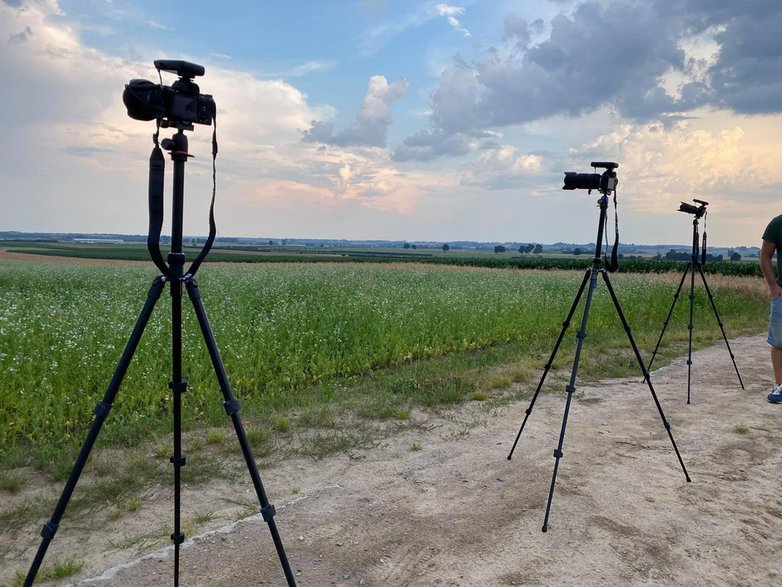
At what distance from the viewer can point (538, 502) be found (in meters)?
4.37

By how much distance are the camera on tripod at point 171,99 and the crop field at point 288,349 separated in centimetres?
371

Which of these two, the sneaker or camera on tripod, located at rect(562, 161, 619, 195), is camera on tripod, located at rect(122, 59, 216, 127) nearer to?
camera on tripod, located at rect(562, 161, 619, 195)

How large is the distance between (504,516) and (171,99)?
3674 mm

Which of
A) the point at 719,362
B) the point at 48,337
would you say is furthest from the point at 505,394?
the point at 48,337

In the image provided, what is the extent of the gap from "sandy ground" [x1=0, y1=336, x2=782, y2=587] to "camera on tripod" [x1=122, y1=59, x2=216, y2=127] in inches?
107

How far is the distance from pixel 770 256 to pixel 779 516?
3.98 m

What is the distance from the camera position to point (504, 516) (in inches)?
163

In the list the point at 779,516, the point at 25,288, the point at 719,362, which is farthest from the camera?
the point at 25,288

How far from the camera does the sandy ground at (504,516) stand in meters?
3.41

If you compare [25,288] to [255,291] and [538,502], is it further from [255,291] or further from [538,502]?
[538,502]

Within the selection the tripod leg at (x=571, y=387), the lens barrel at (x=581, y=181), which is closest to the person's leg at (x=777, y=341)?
the tripod leg at (x=571, y=387)

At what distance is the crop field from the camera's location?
6.00 m

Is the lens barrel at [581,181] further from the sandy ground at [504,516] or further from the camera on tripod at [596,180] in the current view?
the sandy ground at [504,516]

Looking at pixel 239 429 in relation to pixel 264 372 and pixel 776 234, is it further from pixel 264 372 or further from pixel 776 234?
pixel 776 234
